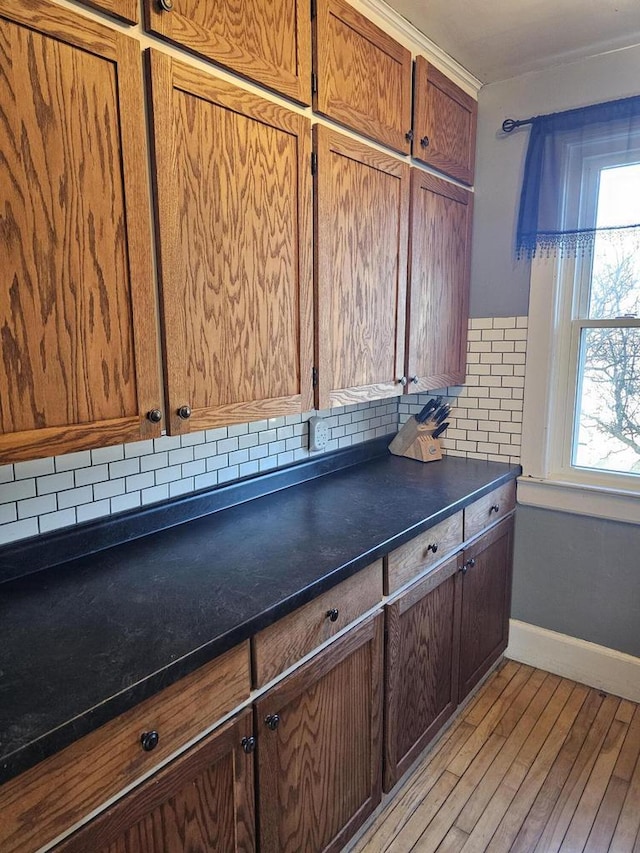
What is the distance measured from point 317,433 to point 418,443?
533mm

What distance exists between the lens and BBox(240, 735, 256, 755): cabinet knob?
46.4 inches

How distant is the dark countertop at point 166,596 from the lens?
2.93 feet

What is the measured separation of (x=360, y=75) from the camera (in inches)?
68.4

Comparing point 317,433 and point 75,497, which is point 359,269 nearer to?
point 317,433

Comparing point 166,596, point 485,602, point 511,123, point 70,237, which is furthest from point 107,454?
point 511,123

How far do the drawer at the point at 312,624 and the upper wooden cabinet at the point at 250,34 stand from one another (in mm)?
1304

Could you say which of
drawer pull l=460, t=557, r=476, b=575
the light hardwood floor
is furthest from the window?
the light hardwood floor

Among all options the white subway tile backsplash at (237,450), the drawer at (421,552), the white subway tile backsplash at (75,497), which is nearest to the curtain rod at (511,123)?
the white subway tile backsplash at (237,450)

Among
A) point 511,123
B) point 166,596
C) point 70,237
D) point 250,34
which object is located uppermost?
point 511,123

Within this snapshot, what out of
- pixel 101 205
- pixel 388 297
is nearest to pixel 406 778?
pixel 388 297

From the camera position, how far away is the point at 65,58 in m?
1.04

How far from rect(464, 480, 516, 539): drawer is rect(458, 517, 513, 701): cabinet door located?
45mm

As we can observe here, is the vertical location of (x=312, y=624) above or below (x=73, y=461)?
below

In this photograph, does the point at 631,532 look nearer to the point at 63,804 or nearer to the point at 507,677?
the point at 507,677
